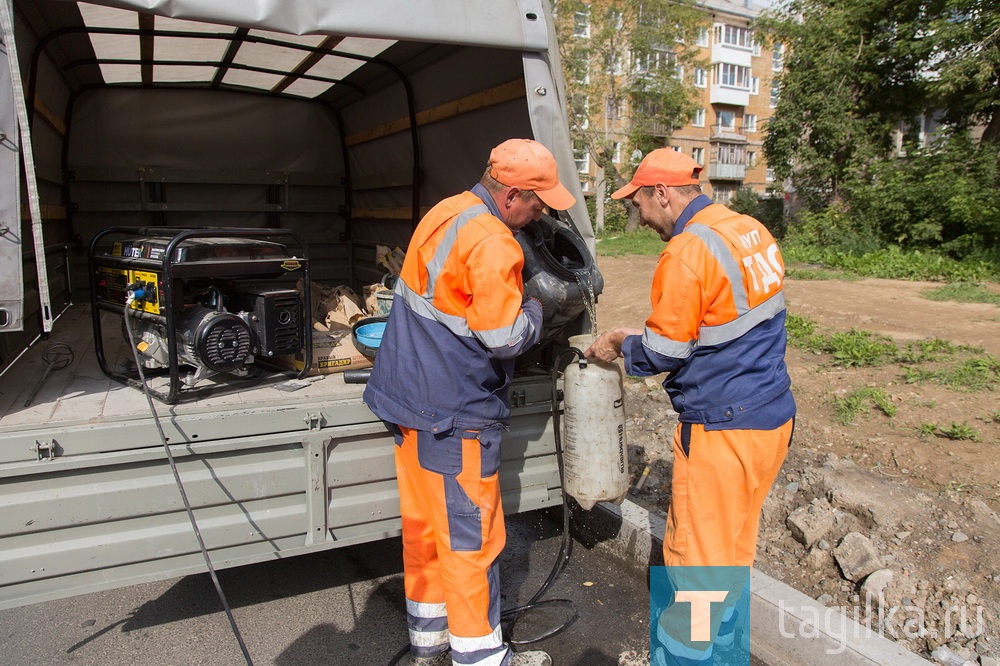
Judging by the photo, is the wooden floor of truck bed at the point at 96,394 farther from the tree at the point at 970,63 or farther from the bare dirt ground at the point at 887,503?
the tree at the point at 970,63

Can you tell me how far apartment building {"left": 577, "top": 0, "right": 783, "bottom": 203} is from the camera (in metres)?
44.4

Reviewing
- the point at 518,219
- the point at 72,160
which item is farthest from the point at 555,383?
the point at 72,160

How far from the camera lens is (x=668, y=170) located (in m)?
2.84

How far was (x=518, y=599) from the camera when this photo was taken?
353cm

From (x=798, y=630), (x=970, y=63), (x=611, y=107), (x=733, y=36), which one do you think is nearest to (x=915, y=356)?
(x=798, y=630)

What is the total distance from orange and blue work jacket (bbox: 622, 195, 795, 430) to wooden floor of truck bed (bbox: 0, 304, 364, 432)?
4.55 ft

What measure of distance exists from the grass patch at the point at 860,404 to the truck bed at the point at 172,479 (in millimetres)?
3226

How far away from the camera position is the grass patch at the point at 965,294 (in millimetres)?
9469

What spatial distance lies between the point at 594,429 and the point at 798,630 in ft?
3.78

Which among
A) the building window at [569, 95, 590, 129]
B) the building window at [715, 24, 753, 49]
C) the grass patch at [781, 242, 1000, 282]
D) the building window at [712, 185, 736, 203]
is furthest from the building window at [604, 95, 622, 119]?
the grass patch at [781, 242, 1000, 282]

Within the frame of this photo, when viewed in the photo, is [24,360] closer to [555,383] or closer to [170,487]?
[170,487]

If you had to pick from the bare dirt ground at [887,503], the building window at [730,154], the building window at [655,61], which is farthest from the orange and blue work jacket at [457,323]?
the building window at [730,154]

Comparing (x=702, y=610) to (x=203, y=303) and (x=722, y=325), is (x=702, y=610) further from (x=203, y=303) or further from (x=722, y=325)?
(x=203, y=303)

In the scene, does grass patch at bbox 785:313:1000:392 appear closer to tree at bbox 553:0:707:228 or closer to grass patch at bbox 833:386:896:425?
grass patch at bbox 833:386:896:425
